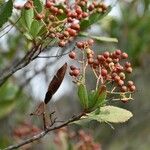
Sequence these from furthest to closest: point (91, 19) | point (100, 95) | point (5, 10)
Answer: point (91, 19) → point (5, 10) → point (100, 95)

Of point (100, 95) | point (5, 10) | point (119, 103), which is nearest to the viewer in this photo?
point (100, 95)

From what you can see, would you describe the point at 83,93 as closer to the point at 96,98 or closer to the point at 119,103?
the point at 96,98

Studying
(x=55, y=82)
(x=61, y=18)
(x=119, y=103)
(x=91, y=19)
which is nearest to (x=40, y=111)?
(x=55, y=82)

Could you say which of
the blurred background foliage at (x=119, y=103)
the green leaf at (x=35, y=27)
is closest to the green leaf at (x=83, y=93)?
the green leaf at (x=35, y=27)

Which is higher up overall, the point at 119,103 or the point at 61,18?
the point at 61,18

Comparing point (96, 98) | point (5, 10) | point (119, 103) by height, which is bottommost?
point (119, 103)

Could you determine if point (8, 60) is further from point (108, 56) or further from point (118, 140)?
point (108, 56)
